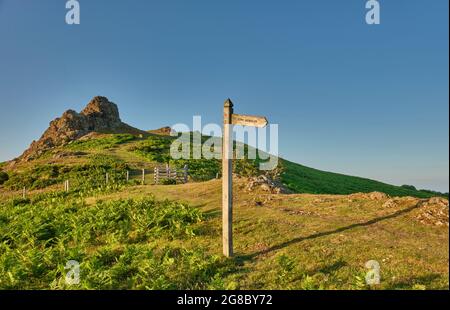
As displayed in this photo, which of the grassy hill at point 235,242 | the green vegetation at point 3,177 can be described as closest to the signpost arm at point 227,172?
the grassy hill at point 235,242

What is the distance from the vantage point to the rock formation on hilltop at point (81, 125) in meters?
64.4

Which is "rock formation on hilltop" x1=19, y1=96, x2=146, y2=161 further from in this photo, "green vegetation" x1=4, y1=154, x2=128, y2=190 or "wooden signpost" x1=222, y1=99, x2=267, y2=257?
"wooden signpost" x1=222, y1=99, x2=267, y2=257

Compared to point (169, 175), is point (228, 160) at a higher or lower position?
higher

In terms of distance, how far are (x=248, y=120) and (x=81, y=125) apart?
66.8 metres

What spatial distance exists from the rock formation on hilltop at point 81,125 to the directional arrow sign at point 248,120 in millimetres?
53303

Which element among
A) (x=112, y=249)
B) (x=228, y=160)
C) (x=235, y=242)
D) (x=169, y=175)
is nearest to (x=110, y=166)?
(x=169, y=175)

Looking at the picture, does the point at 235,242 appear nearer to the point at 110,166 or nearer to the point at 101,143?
the point at 110,166

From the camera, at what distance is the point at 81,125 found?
232ft

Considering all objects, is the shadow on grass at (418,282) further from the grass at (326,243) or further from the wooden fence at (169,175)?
the wooden fence at (169,175)

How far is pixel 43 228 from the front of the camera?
1730cm

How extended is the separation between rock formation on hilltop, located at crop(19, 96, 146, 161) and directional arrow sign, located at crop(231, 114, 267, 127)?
2099 inches

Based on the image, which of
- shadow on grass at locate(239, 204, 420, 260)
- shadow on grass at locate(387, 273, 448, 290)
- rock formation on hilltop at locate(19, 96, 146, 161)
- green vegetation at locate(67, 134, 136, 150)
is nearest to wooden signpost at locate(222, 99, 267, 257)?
shadow on grass at locate(239, 204, 420, 260)

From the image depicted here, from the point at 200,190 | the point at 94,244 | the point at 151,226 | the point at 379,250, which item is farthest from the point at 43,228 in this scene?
the point at 379,250

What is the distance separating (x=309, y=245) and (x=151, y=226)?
7301mm
